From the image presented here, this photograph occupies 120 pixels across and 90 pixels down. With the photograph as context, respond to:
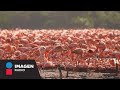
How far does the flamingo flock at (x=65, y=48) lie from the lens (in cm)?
690

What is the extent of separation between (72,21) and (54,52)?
0.53m

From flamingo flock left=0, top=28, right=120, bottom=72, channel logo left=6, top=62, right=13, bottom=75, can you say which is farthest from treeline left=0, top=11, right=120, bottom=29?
channel logo left=6, top=62, right=13, bottom=75

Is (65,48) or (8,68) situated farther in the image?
(65,48)

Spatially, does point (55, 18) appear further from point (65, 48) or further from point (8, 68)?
point (8, 68)

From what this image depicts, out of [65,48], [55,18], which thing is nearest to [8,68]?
[65,48]

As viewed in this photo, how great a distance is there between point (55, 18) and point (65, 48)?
46 centimetres

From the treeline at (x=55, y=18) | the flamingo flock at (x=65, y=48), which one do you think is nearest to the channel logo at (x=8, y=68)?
the flamingo flock at (x=65, y=48)

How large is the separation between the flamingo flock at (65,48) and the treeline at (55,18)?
0.27 feet

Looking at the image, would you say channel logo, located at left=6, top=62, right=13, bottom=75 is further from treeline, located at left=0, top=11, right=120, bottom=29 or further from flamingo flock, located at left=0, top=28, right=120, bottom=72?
treeline, located at left=0, top=11, right=120, bottom=29

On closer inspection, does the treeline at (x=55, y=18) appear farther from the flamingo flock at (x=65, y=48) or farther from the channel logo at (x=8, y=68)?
the channel logo at (x=8, y=68)

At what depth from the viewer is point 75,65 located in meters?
6.96

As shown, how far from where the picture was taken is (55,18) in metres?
6.94
